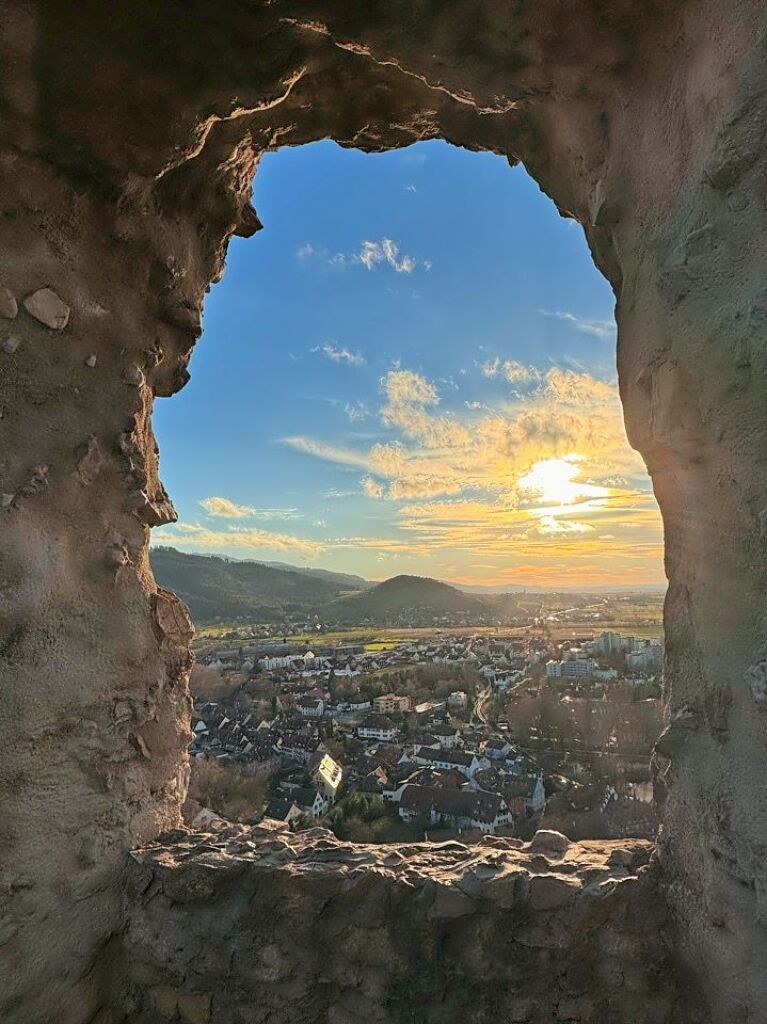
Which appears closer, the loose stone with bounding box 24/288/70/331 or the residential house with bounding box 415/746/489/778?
the loose stone with bounding box 24/288/70/331

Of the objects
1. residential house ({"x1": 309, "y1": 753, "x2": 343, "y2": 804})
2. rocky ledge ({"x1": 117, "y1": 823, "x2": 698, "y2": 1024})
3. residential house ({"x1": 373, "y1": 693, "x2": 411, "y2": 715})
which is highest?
rocky ledge ({"x1": 117, "y1": 823, "x2": 698, "y2": 1024})

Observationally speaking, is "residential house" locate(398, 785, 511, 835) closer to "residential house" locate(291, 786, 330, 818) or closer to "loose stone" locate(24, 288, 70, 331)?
"residential house" locate(291, 786, 330, 818)

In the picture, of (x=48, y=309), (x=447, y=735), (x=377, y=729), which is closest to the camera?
(x=48, y=309)

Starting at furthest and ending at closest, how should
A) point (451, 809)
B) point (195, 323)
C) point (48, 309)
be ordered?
point (451, 809) < point (195, 323) < point (48, 309)

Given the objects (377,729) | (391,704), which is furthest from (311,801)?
(391,704)

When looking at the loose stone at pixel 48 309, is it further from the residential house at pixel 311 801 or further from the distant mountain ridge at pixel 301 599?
the distant mountain ridge at pixel 301 599

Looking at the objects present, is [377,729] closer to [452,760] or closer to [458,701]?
[458,701]

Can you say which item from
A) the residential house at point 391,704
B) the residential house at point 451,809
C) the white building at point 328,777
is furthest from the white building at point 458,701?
the residential house at point 451,809

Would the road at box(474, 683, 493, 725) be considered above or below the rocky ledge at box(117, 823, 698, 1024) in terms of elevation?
below

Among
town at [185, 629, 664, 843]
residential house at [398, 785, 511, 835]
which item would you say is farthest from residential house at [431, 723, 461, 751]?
residential house at [398, 785, 511, 835]
